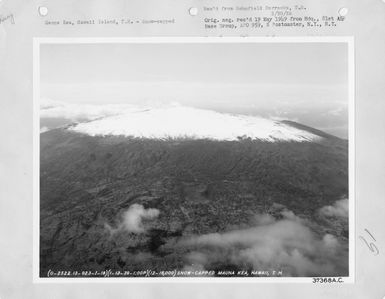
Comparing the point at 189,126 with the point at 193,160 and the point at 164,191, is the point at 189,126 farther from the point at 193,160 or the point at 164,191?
the point at 164,191

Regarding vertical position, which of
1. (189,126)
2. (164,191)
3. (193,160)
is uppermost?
(189,126)

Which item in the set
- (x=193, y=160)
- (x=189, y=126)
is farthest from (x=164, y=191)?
(x=189, y=126)

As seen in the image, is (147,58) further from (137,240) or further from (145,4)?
(137,240)

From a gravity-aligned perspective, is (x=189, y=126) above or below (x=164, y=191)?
above

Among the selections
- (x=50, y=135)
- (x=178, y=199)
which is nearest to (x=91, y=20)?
(x=50, y=135)

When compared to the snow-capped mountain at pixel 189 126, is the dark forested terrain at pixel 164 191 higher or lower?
lower

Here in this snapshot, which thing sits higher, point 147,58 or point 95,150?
point 147,58
